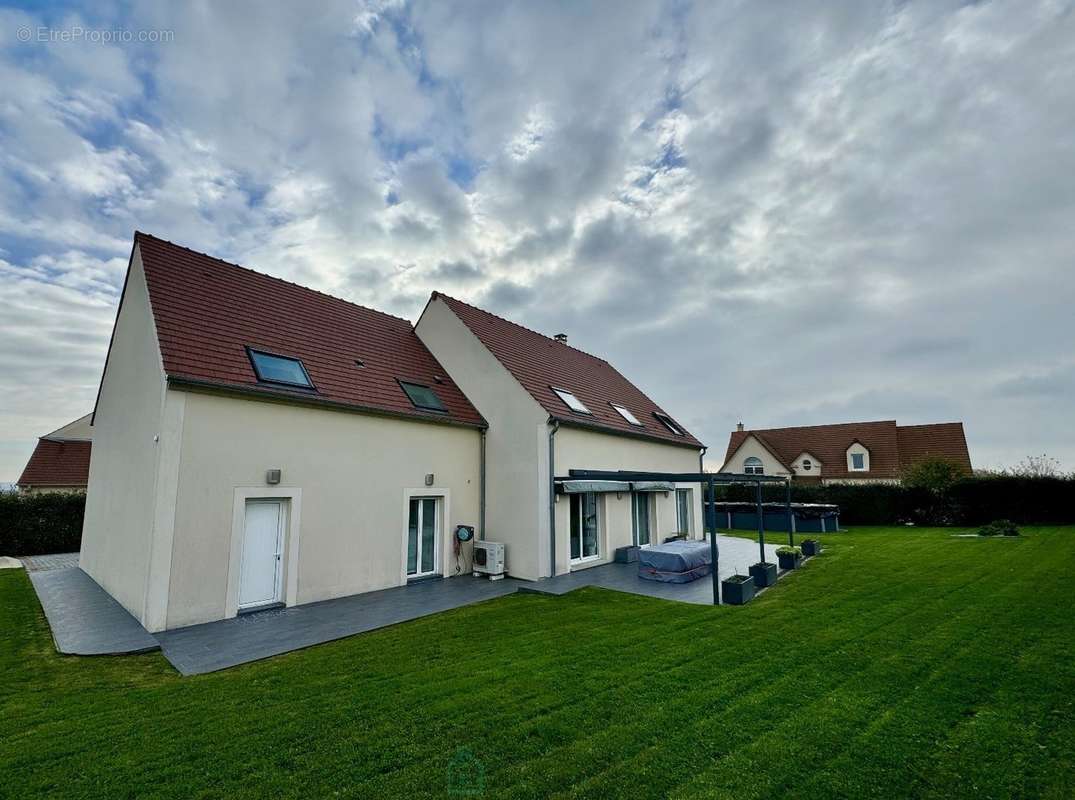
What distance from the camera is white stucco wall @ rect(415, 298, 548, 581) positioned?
12.6 meters

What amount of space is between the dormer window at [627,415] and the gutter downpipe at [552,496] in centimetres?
513

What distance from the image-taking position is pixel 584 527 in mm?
14133

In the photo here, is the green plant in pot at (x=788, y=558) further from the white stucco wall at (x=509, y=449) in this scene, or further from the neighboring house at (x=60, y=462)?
the neighboring house at (x=60, y=462)

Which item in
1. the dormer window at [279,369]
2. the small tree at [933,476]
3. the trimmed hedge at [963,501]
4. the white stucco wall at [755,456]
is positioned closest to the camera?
the dormer window at [279,369]

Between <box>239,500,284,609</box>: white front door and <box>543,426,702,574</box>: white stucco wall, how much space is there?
19.8 feet

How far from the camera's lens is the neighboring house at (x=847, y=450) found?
34.3 meters

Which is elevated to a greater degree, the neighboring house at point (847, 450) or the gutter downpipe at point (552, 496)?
the neighboring house at point (847, 450)

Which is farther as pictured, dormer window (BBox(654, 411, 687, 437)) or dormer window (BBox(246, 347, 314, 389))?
dormer window (BBox(654, 411, 687, 437))

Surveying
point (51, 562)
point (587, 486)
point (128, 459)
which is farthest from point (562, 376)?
point (51, 562)

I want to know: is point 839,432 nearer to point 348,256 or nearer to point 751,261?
point 751,261

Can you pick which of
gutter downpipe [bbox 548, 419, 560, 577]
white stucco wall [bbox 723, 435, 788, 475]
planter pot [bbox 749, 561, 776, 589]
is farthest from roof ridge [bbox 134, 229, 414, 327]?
white stucco wall [bbox 723, 435, 788, 475]

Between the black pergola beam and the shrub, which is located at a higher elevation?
the black pergola beam

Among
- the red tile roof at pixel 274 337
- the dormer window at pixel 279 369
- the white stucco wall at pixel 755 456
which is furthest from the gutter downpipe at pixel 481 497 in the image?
the white stucco wall at pixel 755 456

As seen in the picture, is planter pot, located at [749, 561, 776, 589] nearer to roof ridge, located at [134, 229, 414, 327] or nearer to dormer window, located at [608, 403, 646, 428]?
dormer window, located at [608, 403, 646, 428]
